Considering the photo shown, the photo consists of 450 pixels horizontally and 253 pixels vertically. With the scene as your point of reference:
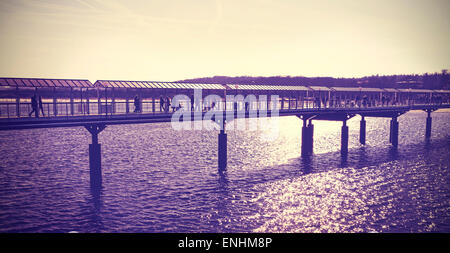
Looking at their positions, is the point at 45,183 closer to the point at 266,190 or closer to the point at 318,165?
the point at 266,190

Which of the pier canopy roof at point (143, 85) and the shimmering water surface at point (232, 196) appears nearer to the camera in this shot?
the shimmering water surface at point (232, 196)

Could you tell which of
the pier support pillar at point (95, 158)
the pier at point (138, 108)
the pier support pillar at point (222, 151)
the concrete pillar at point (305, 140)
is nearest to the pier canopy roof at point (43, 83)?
the pier at point (138, 108)

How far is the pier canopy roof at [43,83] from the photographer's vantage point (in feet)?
80.6

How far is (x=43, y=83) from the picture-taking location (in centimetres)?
2611

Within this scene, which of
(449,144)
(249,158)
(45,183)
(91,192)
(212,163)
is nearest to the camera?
(91,192)

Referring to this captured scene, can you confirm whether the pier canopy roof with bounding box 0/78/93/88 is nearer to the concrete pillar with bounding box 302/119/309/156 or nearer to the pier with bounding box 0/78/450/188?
the pier with bounding box 0/78/450/188

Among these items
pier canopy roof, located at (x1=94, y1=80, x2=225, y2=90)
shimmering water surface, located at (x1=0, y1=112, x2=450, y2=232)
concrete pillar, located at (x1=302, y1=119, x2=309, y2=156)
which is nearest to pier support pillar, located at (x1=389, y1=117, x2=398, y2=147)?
shimmering water surface, located at (x1=0, y1=112, x2=450, y2=232)

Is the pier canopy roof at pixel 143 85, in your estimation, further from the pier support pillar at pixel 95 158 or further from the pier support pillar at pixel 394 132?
the pier support pillar at pixel 394 132

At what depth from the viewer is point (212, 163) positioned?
3953 centimetres

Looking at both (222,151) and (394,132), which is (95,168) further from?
(394,132)
